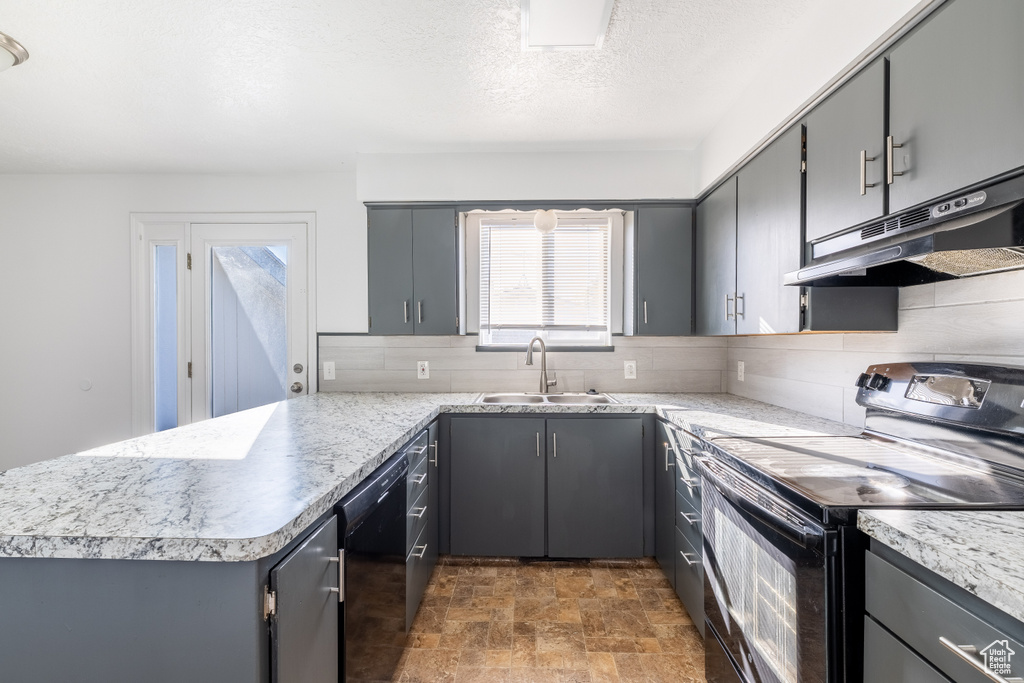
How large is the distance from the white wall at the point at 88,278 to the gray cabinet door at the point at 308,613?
2183mm

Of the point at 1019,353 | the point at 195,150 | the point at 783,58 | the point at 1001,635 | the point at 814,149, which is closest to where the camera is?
the point at 1001,635

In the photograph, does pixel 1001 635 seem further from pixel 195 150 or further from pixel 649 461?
pixel 195 150

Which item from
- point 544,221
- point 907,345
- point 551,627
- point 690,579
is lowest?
point 551,627

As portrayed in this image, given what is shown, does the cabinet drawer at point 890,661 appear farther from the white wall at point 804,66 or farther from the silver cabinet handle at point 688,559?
the white wall at point 804,66

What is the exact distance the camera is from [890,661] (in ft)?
2.89

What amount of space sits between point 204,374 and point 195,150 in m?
1.39

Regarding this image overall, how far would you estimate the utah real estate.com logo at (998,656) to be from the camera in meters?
0.67

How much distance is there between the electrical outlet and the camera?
9.88 ft

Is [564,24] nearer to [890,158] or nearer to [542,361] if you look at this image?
[890,158]

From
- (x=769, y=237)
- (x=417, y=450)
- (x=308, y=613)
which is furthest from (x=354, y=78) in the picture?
(x=308, y=613)

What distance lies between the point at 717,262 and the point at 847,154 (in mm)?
1037

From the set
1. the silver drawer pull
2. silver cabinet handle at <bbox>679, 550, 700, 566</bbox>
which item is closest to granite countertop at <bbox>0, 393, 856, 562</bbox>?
silver cabinet handle at <bbox>679, 550, 700, 566</bbox>

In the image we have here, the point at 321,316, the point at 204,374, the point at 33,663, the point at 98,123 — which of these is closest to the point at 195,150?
the point at 98,123

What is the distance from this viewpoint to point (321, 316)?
10.2ft
